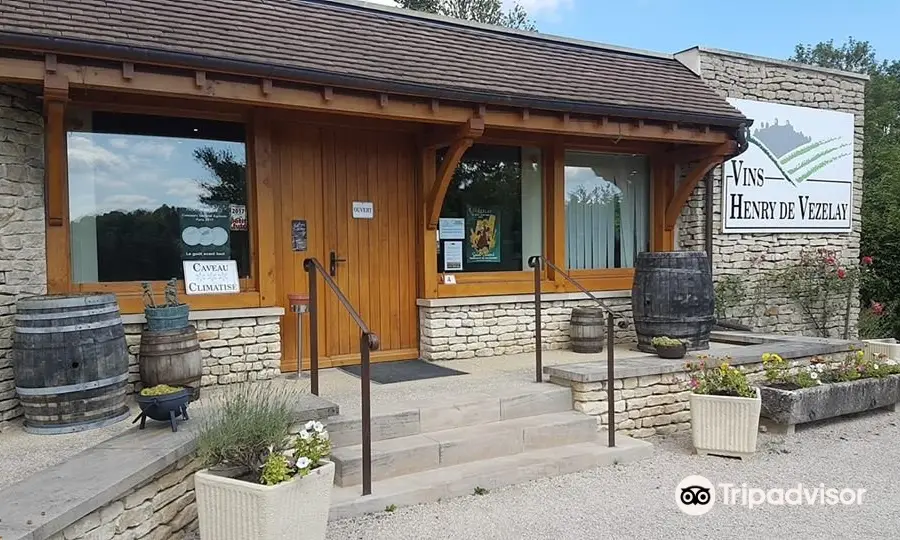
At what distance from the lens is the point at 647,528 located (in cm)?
357

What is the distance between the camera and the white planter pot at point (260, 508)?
9.59ft

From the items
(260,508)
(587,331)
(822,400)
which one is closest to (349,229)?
(587,331)

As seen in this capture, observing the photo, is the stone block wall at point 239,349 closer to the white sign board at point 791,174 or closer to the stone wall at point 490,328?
the stone wall at point 490,328

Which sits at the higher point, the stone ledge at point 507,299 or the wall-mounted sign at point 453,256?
the wall-mounted sign at point 453,256

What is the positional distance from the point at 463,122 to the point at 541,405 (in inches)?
97.2

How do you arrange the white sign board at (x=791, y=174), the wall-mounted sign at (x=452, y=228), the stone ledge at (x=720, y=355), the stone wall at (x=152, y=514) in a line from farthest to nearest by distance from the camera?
the white sign board at (x=791, y=174), the wall-mounted sign at (x=452, y=228), the stone ledge at (x=720, y=355), the stone wall at (x=152, y=514)

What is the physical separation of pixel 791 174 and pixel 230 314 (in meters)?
6.95

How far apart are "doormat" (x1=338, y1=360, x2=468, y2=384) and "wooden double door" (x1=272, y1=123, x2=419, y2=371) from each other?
0.17 meters

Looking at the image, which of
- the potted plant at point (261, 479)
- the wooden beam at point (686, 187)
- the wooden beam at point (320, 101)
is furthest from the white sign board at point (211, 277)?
the wooden beam at point (686, 187)

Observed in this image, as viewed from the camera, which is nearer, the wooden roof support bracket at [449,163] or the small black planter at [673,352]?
the wooden roof support bracket at [449,163]

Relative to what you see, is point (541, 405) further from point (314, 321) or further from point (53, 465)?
point (53, 465)

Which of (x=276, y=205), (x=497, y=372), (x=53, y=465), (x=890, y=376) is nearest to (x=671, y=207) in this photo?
(x=890, y=376)

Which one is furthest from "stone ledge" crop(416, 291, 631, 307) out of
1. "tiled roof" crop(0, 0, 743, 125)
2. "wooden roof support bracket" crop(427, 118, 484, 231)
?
"tiled roof" crop(0, 0, 743, 125)

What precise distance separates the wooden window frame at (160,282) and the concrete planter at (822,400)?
14.0 feet
